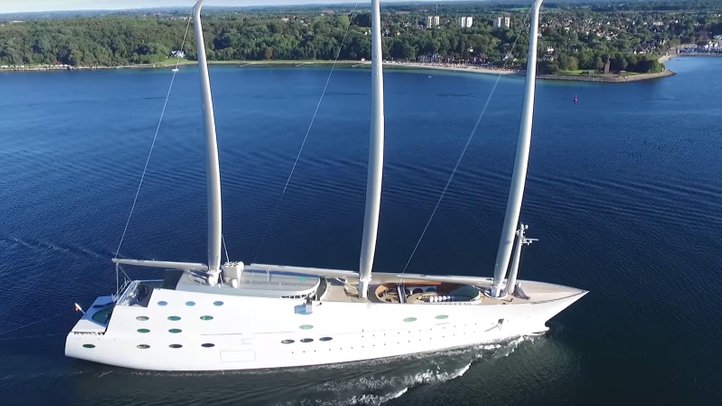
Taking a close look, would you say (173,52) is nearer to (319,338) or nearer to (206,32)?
(206,32)

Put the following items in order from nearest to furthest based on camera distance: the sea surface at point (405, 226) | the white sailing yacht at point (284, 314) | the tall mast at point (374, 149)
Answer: the tall mast at point (374, 149) → the white sailing yacht at point (284, 314) → the sea surface at point (405, 226)

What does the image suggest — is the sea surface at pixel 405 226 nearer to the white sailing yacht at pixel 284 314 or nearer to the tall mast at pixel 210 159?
the white sailing yacht at pixel 284 314

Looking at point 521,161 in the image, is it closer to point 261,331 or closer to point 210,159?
point 210,159

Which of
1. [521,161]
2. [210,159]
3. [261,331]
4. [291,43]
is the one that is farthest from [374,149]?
[291,43]

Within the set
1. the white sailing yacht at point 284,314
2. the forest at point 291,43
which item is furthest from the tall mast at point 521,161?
the forest at point 291,43

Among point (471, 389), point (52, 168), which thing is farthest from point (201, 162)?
point (471, 389)

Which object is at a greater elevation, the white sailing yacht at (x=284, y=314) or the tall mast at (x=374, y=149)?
the tall mast at (x=374, y=149)

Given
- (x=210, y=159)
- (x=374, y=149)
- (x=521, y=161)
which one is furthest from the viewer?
(x=521, y=161)
